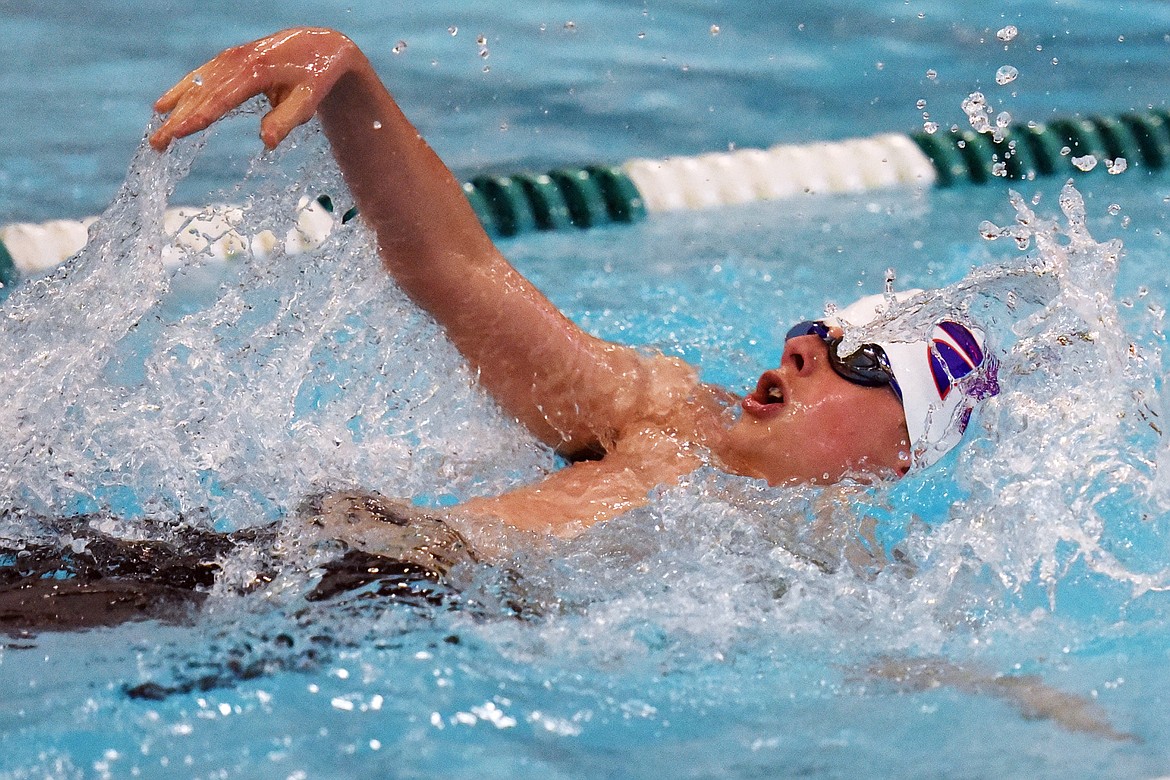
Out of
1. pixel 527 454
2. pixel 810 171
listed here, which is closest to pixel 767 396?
pixel 527 454

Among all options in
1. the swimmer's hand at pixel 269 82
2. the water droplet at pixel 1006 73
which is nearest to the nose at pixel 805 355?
the swimmer's hand at pixel 269 82

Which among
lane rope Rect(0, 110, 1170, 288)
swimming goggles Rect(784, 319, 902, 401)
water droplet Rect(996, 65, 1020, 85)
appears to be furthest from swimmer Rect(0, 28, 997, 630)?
water droplet Rect(996, 65, 1020, 85)

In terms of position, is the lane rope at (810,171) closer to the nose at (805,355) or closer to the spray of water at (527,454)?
the spray of water at (527,454)

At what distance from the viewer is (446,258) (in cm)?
193

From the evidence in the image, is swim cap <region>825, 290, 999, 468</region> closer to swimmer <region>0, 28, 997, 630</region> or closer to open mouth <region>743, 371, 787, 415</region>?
Result: swimmer <region>0, 28, 997, 630</region>

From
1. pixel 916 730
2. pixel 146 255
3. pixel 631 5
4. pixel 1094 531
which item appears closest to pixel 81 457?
pixel 146 255

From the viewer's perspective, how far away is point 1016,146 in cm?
415

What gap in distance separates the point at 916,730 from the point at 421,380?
3.01ft

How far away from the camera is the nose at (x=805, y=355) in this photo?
6.34 feet

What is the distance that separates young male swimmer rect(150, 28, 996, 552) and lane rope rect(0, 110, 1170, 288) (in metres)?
1.76

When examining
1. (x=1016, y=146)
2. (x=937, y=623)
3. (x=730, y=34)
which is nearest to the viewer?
(x=937, y=623)

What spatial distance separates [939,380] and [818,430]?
190mm

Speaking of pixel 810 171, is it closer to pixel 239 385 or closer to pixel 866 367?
pixel 866 367

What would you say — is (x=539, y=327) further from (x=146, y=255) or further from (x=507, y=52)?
(x=507, y=52)
